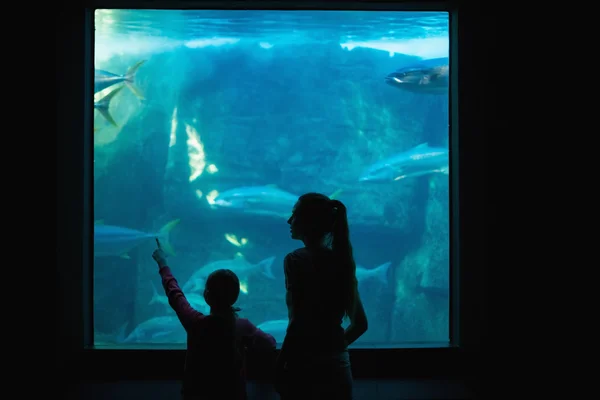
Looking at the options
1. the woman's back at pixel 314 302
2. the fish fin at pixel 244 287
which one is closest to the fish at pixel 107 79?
the woman's back at pixel 314 302

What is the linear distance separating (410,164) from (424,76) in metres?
1.24

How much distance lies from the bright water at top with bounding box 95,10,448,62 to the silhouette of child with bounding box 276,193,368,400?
15.2 feet

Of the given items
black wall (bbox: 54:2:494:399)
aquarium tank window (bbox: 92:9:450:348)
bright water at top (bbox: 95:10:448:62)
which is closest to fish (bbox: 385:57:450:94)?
bright water at top (bbox: 95:10:448:62)

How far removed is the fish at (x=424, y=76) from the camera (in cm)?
464

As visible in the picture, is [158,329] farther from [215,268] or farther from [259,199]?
[259,199]

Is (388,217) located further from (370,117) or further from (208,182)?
(208,182)

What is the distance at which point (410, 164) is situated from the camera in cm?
561

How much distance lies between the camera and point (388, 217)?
7.75 m
